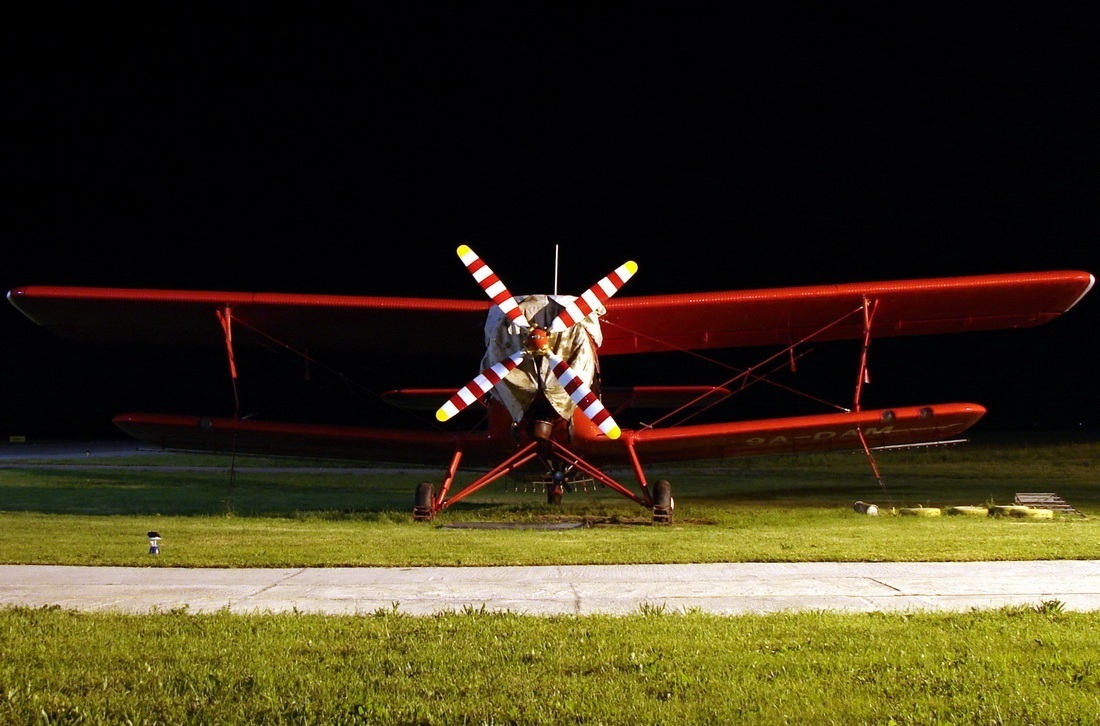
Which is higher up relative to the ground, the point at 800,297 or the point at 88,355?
the point at 800,297

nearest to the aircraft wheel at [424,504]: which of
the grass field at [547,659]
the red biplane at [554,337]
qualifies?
the red biplane at [554,337]

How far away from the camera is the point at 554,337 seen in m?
12.6

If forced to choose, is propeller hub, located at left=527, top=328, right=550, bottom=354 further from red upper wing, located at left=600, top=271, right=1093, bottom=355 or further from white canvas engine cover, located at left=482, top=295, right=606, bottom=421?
red upper wing, located at left=600, top=271, right=1093, bottom=355

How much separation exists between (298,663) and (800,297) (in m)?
10.3

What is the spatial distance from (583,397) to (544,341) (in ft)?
2.69

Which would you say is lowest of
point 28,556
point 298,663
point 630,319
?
point 28,556

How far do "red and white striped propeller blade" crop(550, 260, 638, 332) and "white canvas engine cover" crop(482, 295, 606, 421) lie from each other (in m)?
0.12

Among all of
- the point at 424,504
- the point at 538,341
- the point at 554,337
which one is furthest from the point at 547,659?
the point at 424,504

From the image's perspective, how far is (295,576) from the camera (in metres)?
7.47

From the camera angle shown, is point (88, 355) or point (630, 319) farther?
point (88, 355)

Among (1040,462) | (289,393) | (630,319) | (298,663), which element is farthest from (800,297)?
(289,393)

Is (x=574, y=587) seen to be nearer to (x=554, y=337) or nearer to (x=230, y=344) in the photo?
(x=554, y=337)

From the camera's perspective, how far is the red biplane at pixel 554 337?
1268cm

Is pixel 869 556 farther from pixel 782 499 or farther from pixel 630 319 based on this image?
pixel 782 499
